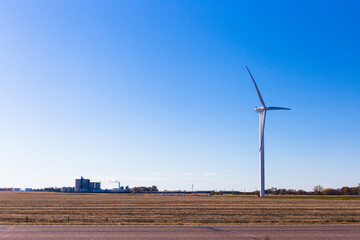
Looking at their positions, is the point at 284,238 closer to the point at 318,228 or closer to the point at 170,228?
the point at 318,228

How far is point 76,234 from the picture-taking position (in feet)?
76.2

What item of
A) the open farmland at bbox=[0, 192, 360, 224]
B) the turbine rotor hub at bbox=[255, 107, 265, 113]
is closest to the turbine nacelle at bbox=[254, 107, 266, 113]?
the turbine rotor hub at bbox=[255, 107, 265, 113]

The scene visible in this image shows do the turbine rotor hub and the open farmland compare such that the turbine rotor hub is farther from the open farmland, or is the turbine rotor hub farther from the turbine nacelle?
the open farmland

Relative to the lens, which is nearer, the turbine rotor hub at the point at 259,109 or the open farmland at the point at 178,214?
the open farmland at the point at 178,214

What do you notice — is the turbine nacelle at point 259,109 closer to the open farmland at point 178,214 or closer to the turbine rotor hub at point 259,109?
the turbine rotor hub at point 259,109

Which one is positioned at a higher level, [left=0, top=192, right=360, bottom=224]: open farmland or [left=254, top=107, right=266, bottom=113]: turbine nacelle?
[left=254, top=107, right=266, bottom=113]: turbine nacelle

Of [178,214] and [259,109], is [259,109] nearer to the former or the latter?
[259,109]

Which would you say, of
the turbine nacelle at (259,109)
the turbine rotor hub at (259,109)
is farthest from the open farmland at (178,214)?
the turbine rotor hub at (259,109)

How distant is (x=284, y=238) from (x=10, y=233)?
58.1 ft

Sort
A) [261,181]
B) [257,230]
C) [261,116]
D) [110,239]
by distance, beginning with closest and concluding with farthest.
A: [110,239] → [257,230] → [261,116] → [261,181]

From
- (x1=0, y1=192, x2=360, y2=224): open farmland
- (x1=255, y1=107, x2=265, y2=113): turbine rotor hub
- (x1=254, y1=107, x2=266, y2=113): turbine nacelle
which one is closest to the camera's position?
(x1=0, y1=192, x2=360, y2=224): open farmland

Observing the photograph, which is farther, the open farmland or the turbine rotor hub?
the turbine rotor hub

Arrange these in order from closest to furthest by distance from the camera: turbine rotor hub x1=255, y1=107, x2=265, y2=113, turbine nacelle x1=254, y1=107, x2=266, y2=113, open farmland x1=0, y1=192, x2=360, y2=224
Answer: open farmland x1=0, y1=192, x2=360, y2=224 → turbine nacelle x1=254, y1=107, x2=266, y2=113 → turbine rotor hub x1=255, y1=107, x2=265, y2=113

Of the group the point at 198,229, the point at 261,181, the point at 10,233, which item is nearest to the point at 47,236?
the point at 10,233
